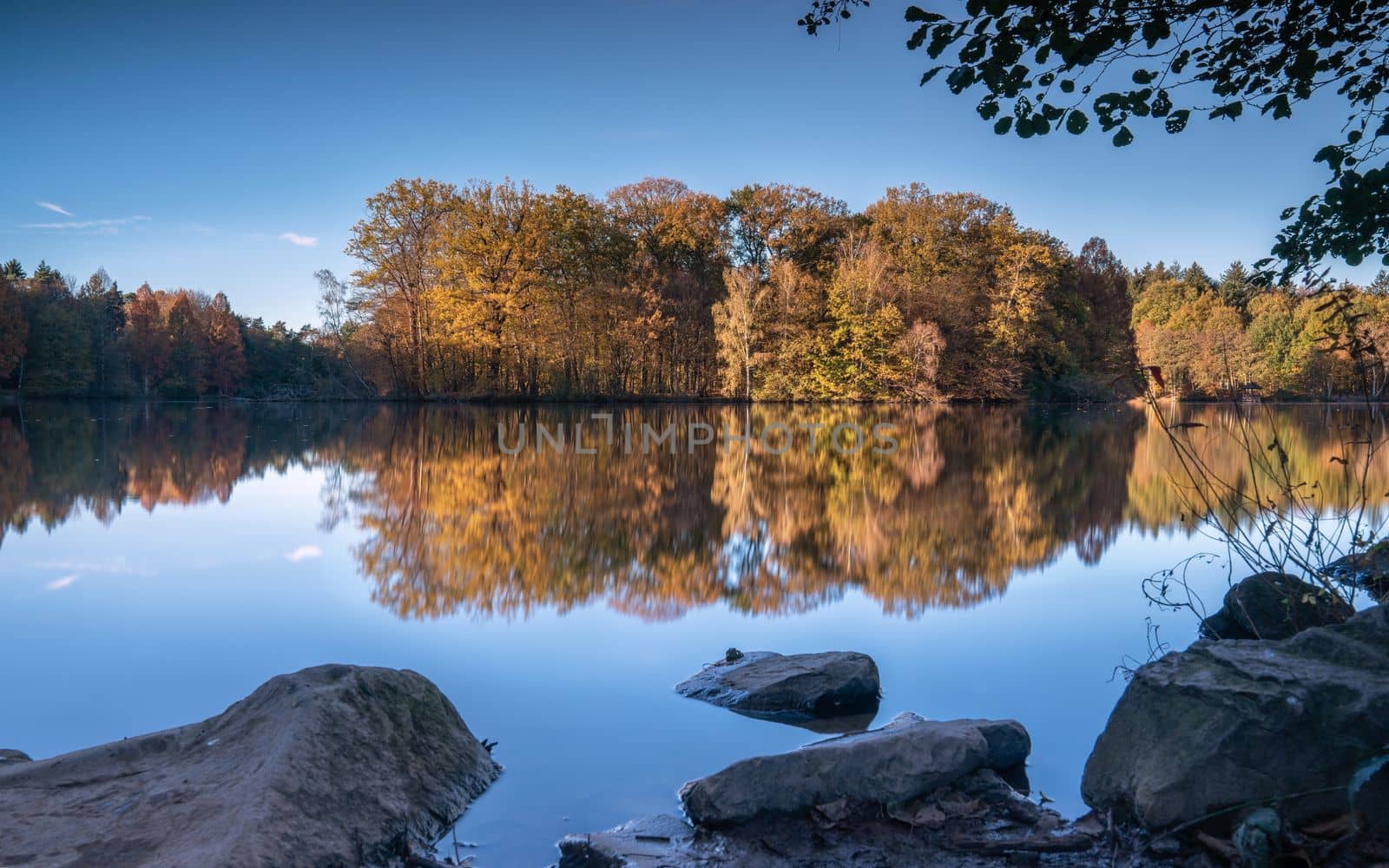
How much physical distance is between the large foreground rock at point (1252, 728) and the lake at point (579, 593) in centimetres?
43

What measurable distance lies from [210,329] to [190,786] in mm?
66539

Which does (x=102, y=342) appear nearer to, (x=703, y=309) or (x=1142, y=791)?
(x=703, y=309)

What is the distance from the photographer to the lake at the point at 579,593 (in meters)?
4.18

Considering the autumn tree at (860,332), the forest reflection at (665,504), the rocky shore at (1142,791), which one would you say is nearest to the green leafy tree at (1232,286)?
the autumn tree at (860,332)

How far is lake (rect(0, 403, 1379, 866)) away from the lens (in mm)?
4176

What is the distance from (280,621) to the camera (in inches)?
246

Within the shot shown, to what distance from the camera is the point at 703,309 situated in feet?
149

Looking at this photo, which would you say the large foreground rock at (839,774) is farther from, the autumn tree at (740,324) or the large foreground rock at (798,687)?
the autumn tree at (740,324)

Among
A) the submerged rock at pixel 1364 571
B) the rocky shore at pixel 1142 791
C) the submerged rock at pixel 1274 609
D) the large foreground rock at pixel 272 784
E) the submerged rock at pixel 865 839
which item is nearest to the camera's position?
the large foreground rock at pixel 272 784

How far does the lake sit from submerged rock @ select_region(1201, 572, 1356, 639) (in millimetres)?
531

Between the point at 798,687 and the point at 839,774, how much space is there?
1.20 m

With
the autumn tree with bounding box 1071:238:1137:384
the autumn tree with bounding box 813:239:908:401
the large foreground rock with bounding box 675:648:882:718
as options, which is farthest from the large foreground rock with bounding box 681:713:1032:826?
the autumn tree with bounding box 1071:238:1137:384

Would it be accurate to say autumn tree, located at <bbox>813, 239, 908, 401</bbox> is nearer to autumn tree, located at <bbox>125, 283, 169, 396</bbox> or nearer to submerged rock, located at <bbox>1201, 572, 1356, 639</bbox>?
submerged rock, located at <bbox>1201, 572, 1356, 639</bbox>

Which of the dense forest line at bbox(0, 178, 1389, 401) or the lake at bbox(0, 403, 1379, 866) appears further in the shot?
the dense forest line at bbox(0, 178, 1389, 401)
